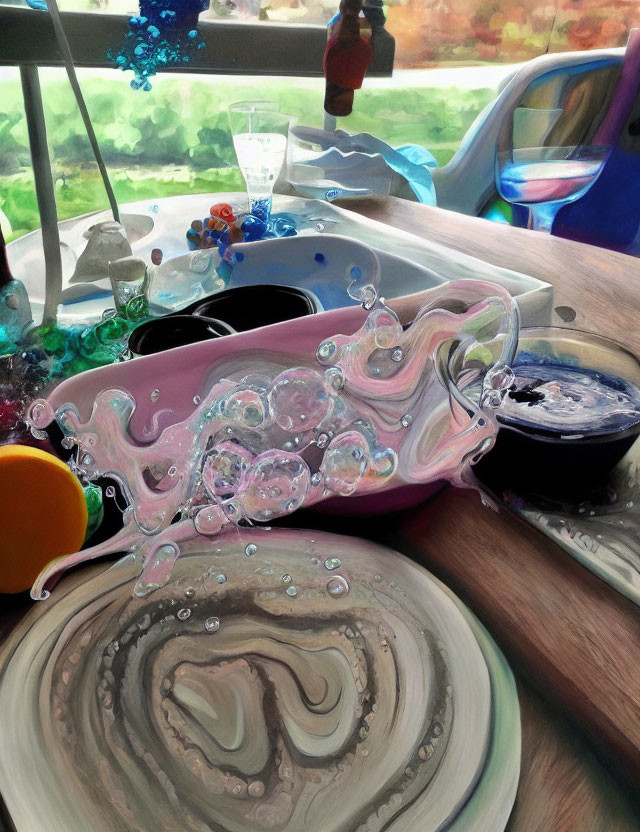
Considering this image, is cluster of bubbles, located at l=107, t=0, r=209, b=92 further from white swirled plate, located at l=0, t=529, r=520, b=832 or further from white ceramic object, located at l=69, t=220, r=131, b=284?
white swirled plate, located at l=0, t=529, r=520, b=832

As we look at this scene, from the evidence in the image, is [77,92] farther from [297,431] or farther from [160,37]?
[297,431]

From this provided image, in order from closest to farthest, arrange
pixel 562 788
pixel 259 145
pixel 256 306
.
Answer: pixel 562 788, pixel 256 306, pixel 259 145

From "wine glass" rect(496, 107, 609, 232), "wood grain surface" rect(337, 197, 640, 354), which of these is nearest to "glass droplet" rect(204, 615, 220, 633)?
"wood grain surface" rect(337, 197, 640, 354)

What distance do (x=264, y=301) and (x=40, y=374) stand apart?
81 millimetres

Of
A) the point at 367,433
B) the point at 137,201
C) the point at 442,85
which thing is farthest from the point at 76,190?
the point at 442,85

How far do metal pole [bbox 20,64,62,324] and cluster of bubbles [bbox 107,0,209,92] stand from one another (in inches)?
1.8

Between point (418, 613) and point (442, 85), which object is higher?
point (442, 85)

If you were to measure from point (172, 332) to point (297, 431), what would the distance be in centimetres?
5

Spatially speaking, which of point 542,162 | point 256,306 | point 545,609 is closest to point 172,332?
point 256,306

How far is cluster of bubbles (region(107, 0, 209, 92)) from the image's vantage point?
0.28 metres

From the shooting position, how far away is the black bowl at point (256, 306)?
24 centimetres

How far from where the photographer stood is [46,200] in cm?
27

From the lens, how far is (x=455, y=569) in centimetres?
18

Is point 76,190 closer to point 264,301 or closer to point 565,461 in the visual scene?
point 264,301
